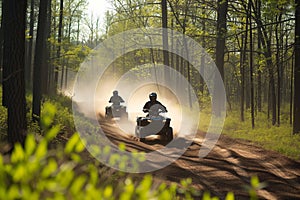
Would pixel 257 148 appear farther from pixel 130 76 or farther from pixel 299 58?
pixel 130 76

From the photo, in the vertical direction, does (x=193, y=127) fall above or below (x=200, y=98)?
below

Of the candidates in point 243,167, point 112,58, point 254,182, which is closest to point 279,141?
point 243,167

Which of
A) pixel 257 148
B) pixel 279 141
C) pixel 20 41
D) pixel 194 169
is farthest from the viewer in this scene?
pixel 279 141

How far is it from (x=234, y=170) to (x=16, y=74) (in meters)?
6.08

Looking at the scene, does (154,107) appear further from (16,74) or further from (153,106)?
(16,74)

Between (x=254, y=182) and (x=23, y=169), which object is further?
(x=254, y=182)

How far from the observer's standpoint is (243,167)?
9953 millimetres

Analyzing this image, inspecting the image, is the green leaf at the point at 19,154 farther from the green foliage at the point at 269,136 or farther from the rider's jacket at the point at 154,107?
the rider's jacket at the point at 154,107

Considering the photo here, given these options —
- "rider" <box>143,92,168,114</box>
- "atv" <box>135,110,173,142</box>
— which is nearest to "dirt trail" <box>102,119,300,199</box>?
"atv" <box>135,110,173,142</box>

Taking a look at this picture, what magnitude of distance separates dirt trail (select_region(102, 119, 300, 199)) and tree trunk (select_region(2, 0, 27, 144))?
3.40m

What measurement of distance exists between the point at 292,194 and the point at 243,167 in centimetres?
227

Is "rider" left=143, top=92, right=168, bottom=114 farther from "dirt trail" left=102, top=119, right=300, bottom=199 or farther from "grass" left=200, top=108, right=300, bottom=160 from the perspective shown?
"grass" left=200, top=108, right=300, bottom=160

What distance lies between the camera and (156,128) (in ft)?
42.5

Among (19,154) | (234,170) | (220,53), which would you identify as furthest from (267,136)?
(19,154)
